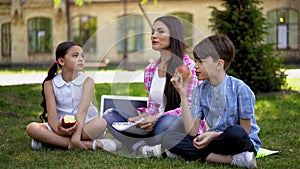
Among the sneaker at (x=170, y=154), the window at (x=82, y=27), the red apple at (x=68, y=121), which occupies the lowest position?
the sneaker at (x=170, y=154)

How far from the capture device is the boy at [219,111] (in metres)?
3.83

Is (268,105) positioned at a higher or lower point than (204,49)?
lower

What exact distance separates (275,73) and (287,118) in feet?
9.05

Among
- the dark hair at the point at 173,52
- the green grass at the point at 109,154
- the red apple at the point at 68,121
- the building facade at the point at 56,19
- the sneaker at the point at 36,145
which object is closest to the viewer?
the green grass at the point at 109,154

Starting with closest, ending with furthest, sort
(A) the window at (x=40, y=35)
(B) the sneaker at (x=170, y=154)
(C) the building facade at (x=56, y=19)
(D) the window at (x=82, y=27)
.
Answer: (B) the sneaker at (x=170, y=154) → (C) the building facade at (x=56, y=19) → (D) the window at (x=82, y=27) → (A) the window at (x=40, y=35)

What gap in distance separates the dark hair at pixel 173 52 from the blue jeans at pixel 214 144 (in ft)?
1.03

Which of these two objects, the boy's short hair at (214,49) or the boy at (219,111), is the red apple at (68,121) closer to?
the boy at (219,111)

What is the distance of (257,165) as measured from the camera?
3.93m

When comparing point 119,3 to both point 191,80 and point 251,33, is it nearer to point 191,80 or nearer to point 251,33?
point 251,33

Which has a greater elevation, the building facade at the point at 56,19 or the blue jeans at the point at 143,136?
the building facade at the point at 56,19

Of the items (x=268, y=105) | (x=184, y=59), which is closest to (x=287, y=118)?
(x=268, y=105)

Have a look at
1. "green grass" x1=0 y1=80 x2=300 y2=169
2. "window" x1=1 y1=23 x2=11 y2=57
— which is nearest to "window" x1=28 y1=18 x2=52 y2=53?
"window" x1=1 y1=23 x2=11 y2=57

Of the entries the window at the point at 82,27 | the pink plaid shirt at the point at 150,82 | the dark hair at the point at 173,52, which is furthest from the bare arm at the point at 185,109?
the window at the point at 82,27

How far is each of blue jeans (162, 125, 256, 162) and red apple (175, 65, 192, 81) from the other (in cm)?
42
